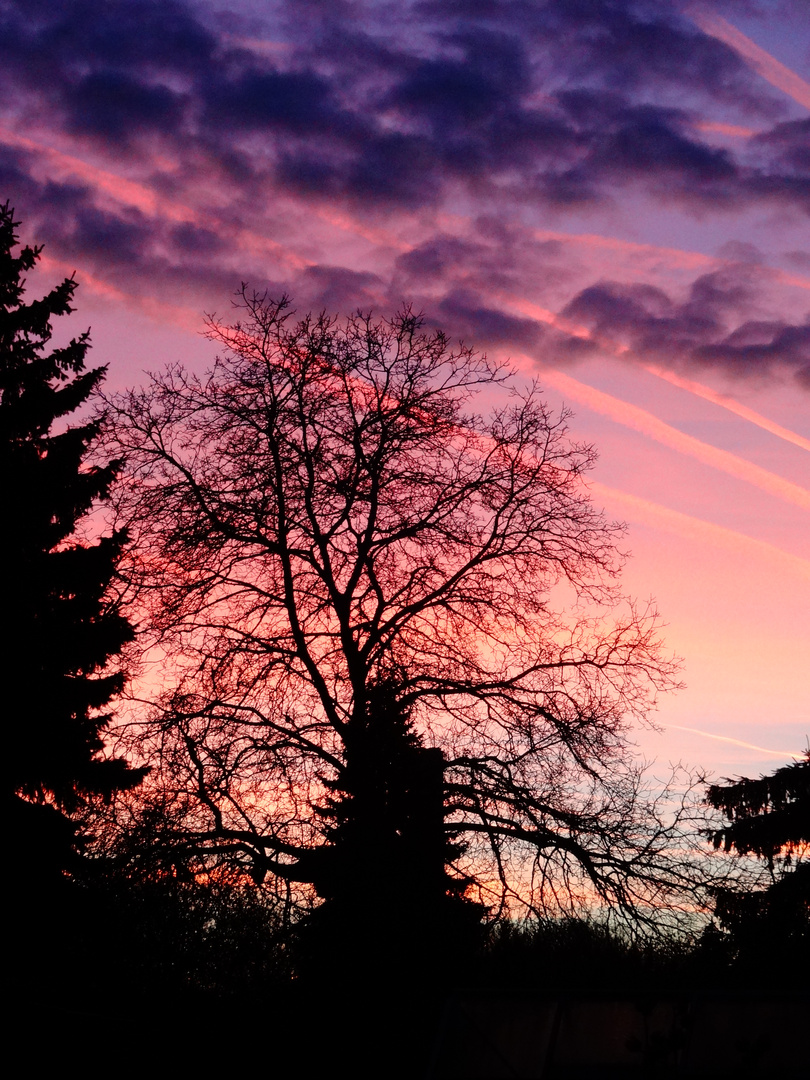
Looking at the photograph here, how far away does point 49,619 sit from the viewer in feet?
67.4

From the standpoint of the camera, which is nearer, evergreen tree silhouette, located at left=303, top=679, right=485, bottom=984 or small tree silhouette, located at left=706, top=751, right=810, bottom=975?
evergreen tree silhouette, located at left=303, top=679, right=485, bottom=984

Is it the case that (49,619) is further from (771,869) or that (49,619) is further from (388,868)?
(771,869)

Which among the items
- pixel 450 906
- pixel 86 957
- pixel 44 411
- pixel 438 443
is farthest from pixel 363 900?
pixel 44 411

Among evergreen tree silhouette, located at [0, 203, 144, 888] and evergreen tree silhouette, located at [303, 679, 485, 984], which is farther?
evergreen tree silhouette, located at [0, 203, 144, 888]

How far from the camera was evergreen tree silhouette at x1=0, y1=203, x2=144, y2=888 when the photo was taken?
19.5m

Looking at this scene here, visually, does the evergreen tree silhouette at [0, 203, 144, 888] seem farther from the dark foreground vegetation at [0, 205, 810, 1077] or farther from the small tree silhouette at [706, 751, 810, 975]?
the small tree silhouette at [706, 751, 810, 975]

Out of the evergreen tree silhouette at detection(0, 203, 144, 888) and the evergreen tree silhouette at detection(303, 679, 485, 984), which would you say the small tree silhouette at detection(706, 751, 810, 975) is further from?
the evergreen tree silhouette at detection(0, 203, 144, 888)

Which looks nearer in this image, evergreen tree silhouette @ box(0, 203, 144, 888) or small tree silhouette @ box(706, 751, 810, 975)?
small tree silhouette @ box(706, 751, 810, 975)

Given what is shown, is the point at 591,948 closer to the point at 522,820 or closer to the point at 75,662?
the point at 522,820

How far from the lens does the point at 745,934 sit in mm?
16375

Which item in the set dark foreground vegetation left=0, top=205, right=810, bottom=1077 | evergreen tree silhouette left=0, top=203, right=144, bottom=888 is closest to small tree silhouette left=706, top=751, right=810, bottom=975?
dark foreground vegetation left=0, top=205, right=810, bottom=1077

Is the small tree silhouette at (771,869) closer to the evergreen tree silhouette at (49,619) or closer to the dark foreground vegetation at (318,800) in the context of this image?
the dark foreground vegetation at (318,800)

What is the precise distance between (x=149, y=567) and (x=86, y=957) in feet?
20.3

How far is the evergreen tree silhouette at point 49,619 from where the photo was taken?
19.5m
